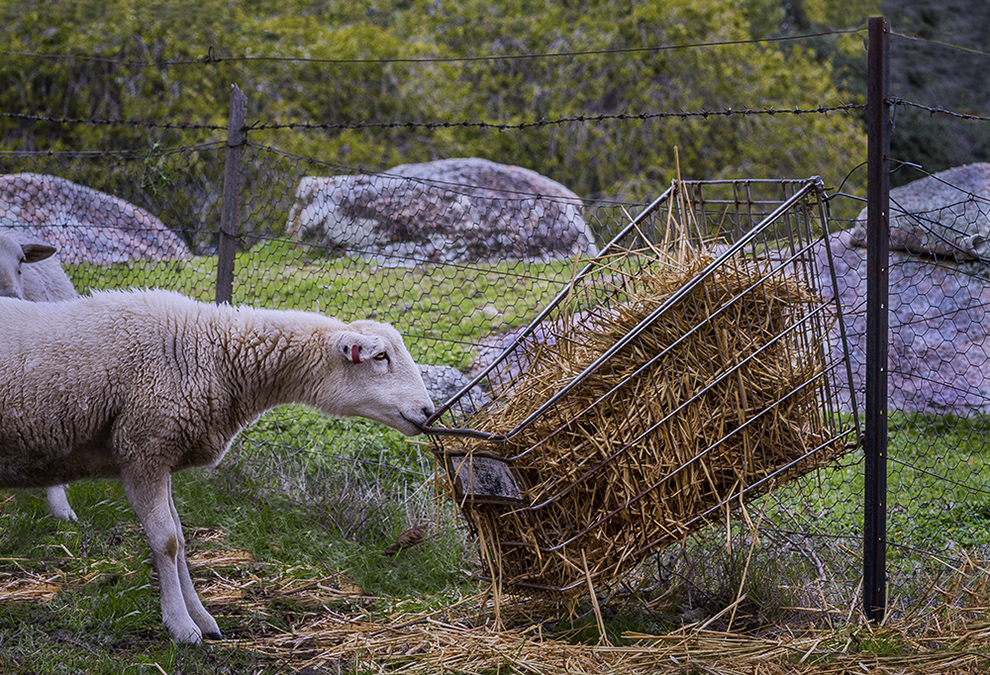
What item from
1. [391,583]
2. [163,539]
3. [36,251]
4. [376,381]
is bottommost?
[391,583]

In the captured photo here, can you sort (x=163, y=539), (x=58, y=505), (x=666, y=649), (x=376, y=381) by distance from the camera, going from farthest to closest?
(x=58, y=505) < (x=376, y=381) < (x=163, y=539) < (x=666, y=649)

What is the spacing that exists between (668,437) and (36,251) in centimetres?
378

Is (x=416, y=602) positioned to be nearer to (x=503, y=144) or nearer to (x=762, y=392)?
(x=762, y=392)

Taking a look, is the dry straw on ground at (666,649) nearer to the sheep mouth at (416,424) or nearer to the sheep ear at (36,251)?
the sheep mouth at (416,424)

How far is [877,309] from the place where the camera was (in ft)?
11.1

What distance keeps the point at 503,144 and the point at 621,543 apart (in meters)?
14.6

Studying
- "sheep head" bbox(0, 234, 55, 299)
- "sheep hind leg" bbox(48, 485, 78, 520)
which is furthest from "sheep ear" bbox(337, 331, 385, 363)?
"sheep head" bbox(0, 234, 55, 299)

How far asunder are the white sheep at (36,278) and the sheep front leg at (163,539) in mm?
1095

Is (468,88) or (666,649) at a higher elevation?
(468,88)

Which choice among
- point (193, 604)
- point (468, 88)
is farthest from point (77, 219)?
point (468, 88)

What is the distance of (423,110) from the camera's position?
56.0ft

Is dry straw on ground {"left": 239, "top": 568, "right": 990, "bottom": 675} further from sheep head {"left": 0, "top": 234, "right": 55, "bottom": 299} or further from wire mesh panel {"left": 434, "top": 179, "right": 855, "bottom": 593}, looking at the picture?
sheep head {"left": 0, "top": 234, "right": 55, "bottom": 299}

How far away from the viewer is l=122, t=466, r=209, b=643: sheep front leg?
145 inches

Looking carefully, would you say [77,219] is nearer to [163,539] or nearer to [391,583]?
[163,539]
